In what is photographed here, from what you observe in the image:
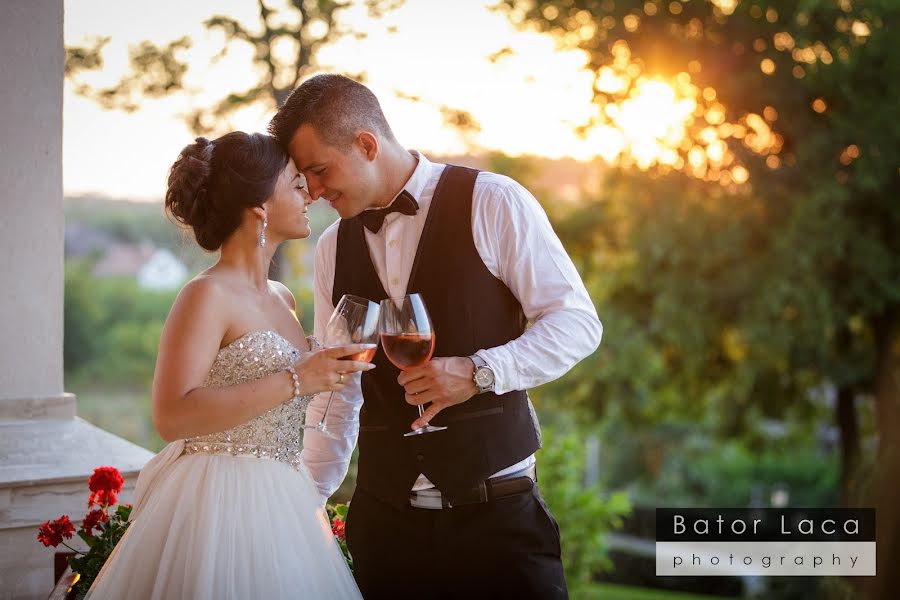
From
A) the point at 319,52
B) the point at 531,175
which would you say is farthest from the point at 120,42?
the point at 531,175

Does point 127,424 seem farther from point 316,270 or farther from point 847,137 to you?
point 316,270

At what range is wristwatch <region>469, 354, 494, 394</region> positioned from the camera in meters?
2.08

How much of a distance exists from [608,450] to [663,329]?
1547 centimetres

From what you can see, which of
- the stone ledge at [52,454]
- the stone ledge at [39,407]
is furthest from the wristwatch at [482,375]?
the stone ledge at [39,407]

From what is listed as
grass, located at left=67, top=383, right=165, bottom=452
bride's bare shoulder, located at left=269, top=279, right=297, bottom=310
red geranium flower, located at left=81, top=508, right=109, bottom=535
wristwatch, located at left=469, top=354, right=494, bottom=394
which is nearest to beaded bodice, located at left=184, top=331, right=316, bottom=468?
bride's bare shoulder, located at left=269, top=279, right=297, bottom=310

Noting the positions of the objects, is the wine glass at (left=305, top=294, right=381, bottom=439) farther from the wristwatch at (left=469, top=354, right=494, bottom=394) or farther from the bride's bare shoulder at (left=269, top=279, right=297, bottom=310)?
the bride's bare shoulder at (left=269, top=279, right=297, bottom=310)

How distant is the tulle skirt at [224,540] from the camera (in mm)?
2064

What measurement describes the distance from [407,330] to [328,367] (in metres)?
0.20

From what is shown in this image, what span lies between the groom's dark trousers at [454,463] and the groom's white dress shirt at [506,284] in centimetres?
4

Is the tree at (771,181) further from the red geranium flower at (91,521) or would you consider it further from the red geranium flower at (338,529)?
the red geranium flower at (91,521)

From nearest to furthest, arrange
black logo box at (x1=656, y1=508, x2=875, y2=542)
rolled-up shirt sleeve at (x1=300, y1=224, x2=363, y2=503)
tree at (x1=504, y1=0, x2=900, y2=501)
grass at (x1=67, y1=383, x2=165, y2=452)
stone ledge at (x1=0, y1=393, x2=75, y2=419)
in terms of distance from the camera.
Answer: rolled-up shirt sleeve at (x1=300, y1=224, x2=363, y2=503), stone ledge at (x1=0, y1=393, x2=75, y2=419), black logo box at (x1=656, y1=508, x2=875, y2=542), tree at (x1=504, y1=0, x2=900, y2=501), grass at (x1=67, y1=383, x2=165, y2=452)

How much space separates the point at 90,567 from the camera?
2.64 meters

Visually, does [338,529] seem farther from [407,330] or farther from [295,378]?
[407,330]

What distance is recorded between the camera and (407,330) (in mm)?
1991
